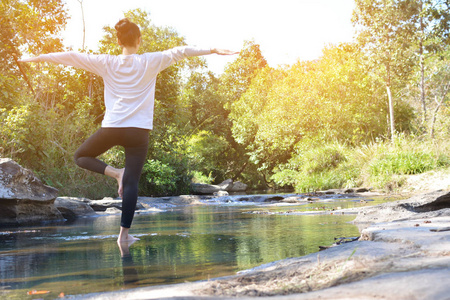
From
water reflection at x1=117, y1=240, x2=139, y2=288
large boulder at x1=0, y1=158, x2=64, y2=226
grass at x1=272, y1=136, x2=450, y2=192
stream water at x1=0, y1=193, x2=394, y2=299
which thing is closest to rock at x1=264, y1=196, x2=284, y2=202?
grass at x1=272, y1=136, x2=450, y2=192

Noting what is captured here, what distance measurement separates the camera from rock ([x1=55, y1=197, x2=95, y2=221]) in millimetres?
8266

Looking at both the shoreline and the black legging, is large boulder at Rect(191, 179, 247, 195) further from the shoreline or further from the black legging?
the shoreline

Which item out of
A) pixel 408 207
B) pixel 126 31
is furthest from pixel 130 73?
pixel 408 207

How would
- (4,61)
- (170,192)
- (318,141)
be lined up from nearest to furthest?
(4,61), (170,192), (318,141)

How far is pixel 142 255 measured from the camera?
11.0 feet

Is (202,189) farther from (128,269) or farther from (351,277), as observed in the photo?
(351,277)

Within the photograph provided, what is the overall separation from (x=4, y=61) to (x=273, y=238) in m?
8.82

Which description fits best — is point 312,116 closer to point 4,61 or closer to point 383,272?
point 4,61

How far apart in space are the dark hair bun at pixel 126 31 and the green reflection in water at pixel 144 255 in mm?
1766

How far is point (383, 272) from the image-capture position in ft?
6.28

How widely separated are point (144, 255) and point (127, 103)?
1.29m

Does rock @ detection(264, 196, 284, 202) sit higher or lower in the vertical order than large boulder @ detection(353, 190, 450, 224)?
lower

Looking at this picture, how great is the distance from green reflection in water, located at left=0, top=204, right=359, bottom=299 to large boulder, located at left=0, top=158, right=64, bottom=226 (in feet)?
6.23

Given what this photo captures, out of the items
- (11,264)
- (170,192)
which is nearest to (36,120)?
(170,192)
